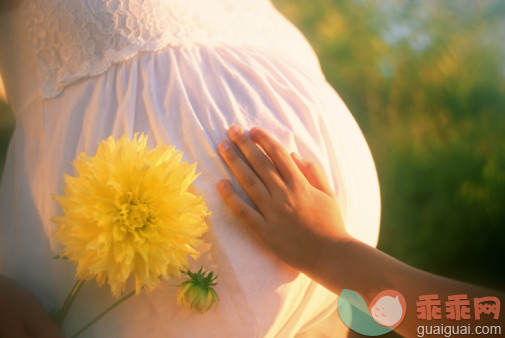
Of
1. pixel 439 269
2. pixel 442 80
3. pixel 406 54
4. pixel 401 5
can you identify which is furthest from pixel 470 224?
pixel 401 5

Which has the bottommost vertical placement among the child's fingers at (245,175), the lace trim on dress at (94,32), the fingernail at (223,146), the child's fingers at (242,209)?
the child's fingers at (242,209)

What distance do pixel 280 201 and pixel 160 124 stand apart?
19 cm

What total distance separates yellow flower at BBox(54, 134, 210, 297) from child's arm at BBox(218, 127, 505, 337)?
0.13 m

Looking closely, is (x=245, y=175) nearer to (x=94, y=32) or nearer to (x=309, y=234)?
(x=309, y=234)

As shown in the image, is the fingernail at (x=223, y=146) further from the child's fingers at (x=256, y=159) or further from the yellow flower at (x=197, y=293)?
the yellow flower at (x=197, y=293)

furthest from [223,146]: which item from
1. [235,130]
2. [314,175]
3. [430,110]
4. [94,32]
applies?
[430,110]

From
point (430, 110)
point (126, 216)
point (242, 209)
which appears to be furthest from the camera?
point (430, 110)

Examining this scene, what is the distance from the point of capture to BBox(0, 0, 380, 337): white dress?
547 mm

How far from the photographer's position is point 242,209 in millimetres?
544

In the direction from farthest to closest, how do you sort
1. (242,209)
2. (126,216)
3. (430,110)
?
(430,110) < (242,209) < (126,216)

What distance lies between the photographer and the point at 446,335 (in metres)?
0.54

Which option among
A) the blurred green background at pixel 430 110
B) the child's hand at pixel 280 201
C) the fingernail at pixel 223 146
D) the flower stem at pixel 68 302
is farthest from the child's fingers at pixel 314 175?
the blurred green background at pixel 430 110

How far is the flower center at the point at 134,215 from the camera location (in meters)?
0.41

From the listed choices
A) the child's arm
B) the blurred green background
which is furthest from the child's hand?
the blurred green background
